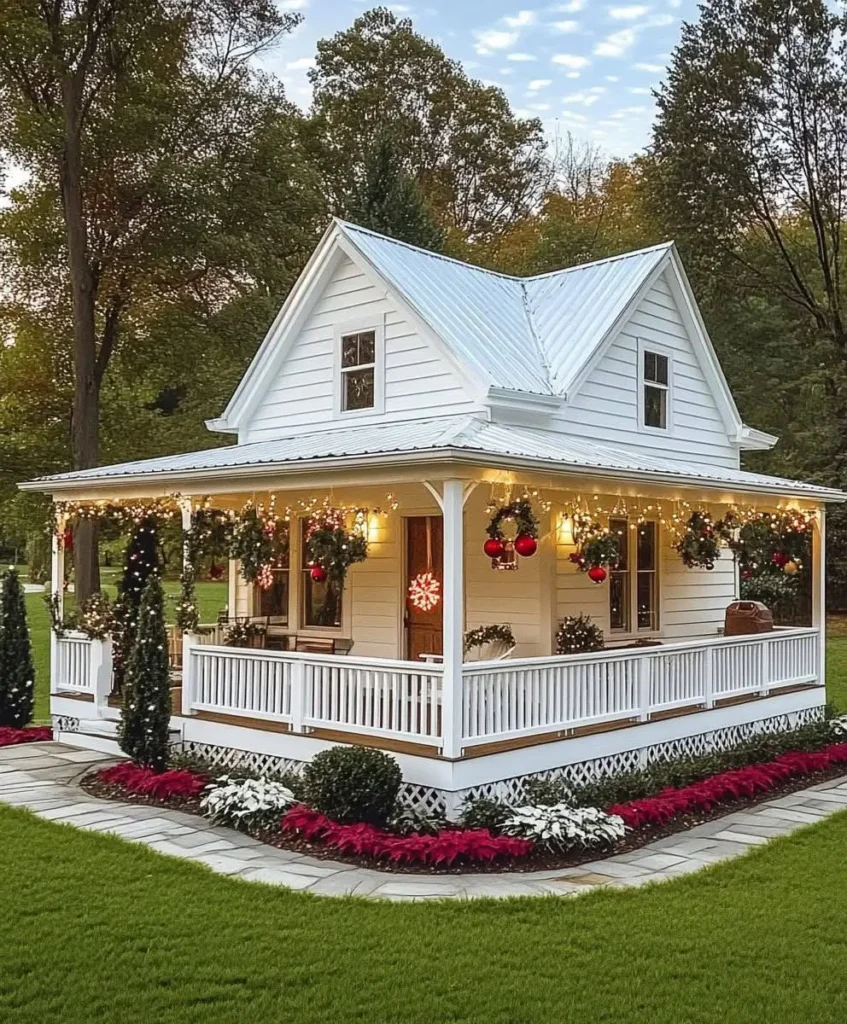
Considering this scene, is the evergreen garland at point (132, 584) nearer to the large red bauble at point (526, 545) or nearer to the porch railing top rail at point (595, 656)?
the porch railing top rail at point (595, 656)

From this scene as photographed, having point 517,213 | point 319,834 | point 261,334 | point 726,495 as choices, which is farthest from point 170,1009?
point 517,213

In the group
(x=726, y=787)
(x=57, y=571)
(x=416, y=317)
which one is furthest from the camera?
(x=57, y=571)

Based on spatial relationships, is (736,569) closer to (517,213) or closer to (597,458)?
(597,458)

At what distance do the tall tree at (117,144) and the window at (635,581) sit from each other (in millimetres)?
10236

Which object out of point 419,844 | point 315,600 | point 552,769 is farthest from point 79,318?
point 419,844

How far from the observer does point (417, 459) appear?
27.5 ft

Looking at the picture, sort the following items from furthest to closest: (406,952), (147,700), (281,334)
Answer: (281,334)
(147,700)
(406,952)

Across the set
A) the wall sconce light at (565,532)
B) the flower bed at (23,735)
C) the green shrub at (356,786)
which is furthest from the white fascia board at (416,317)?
the flower bed at (23,735)

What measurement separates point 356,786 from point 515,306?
8.94 m

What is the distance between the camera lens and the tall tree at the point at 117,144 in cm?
1891

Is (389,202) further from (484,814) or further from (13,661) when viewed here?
(484,814)

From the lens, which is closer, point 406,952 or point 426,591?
point 406,952

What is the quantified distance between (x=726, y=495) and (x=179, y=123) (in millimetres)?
14612

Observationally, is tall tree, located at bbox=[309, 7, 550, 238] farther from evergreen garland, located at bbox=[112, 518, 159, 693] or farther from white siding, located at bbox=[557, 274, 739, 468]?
evergreen garland, located at bbox=[112, 518, 159, 693]
